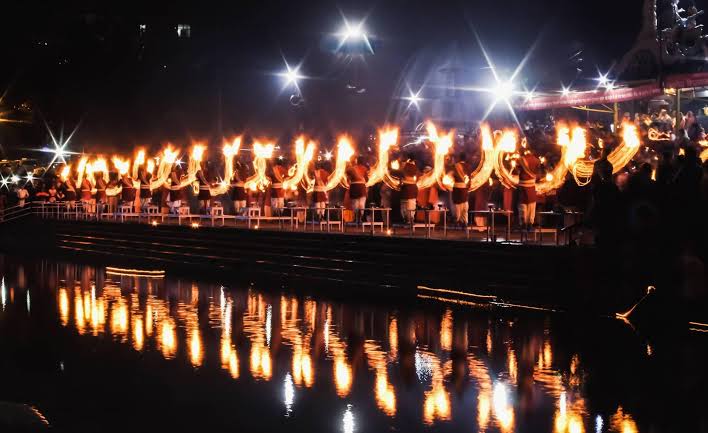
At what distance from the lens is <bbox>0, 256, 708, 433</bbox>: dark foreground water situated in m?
8.62

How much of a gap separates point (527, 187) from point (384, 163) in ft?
13.3

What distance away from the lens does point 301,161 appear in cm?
2667

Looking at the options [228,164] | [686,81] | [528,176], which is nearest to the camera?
[528,176]

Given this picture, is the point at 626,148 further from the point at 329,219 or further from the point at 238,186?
the point at 238,186

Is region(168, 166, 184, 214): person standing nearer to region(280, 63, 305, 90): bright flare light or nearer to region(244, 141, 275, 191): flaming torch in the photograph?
region(244, 141, 275, 191): flaming torch

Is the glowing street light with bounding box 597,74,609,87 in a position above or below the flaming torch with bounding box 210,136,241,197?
above

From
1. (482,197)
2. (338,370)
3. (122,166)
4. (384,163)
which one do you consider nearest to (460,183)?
(384,163)

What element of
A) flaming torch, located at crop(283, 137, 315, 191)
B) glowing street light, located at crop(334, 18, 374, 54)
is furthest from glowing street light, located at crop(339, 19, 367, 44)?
flaming torch, located at crop(283, 137, 315, 191)

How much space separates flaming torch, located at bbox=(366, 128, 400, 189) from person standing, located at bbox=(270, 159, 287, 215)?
4.95 meters

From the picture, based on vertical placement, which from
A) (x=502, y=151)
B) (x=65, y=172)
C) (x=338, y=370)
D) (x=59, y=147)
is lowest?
(x=338, y=370)

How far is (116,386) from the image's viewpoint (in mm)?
10078

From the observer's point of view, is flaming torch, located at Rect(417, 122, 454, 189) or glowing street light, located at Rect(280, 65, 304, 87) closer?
flaming torch, located at Rect(417, 122, 454, 189)

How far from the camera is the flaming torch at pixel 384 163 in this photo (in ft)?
75.9

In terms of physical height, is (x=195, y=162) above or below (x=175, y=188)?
above
